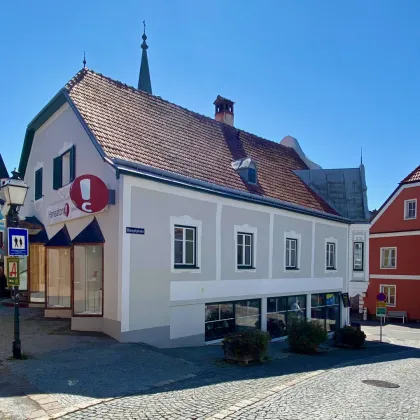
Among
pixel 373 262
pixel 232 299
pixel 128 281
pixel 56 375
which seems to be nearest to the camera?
pixel 56 375

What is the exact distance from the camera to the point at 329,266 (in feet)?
70.9

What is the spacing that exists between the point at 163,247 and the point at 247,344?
3.89 metres

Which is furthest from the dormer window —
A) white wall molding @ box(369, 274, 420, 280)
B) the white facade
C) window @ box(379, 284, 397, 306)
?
window @ box(379, 284, 397, 306)

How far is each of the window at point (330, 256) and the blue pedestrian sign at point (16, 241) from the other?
51.4ft

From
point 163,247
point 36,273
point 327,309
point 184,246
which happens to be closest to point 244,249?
point 184,246

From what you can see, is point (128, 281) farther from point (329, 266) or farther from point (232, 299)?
point (329, 266)

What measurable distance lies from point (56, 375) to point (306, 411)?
4505mm

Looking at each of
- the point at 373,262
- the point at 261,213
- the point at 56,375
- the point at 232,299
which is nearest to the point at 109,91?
the point at 261,213

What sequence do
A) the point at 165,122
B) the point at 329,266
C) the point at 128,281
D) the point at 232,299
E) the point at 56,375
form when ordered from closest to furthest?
the point at 56,375 < the point at 128,281 < the point at 232,299 < the point at 165,122 < the point at 329,266

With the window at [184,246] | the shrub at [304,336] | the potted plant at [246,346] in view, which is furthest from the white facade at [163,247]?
the potted plant at [246,346]

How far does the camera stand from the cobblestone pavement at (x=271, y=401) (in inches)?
255

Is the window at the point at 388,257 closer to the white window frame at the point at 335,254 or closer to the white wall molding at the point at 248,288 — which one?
the white wall molding at the point at 248,288

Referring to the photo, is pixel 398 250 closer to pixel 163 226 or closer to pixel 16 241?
pixel 163 226

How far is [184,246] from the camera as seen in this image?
13.7 meters
